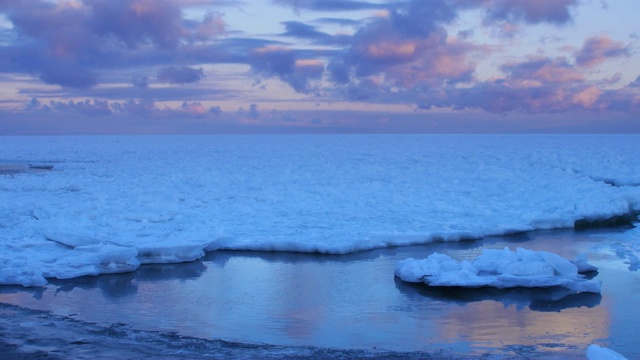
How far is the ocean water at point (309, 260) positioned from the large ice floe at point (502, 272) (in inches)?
5.8

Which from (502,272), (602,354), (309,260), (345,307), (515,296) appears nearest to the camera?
(602,354)

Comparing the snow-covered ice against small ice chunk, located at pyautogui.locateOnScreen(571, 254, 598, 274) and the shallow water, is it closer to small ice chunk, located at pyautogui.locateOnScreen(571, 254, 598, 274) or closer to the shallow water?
the shallow water

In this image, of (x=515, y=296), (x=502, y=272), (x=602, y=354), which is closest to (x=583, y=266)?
(x=502, y=272)

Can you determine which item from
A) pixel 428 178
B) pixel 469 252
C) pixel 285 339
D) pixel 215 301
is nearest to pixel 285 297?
pixel 215 301

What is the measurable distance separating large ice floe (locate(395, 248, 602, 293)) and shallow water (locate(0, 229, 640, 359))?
0.38 ft

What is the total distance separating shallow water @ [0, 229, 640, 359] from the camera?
18.5 ft

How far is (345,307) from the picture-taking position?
6.76 meters

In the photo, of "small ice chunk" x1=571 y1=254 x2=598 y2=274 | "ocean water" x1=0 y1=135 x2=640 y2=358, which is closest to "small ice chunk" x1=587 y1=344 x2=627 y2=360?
"ocean water" x1=0 y1=135 x2=640 y2=358

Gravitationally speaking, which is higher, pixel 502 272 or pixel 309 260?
pixel 502 272

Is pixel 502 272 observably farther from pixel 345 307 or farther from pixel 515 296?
pixel 345 307

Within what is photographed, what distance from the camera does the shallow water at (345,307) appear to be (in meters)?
5.64

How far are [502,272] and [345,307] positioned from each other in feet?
6.69

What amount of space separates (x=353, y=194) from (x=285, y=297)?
7.38 meters

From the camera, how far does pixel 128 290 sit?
7543mm
